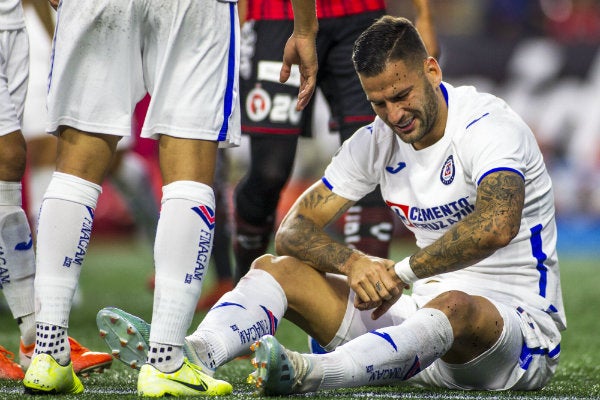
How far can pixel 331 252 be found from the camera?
11.4 ft

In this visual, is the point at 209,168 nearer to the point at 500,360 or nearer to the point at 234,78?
the point at 234,78

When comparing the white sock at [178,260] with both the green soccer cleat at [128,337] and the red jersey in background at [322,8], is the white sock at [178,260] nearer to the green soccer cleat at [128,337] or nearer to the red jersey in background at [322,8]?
the green soccer cleat at [128,337]

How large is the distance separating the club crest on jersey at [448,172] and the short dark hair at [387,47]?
332mm

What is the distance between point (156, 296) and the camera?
3.04 metres

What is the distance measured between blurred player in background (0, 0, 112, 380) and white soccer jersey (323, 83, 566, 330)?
1.24 meters

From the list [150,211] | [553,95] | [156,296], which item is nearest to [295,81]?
[156,296]

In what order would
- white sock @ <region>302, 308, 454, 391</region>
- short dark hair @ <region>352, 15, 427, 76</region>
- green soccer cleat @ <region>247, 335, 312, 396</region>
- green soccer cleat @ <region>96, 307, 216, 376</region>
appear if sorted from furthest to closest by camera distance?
1. short dark hair @ <region>352, 15, 427, 76</region>
2. green soccer cleat @ <region>96, 307, 216, 376</region>
3. white sock @ <region>302, 308, 454, 391</region>
4. green soccer cleat @ <region>247, 335, 312, 396</region>

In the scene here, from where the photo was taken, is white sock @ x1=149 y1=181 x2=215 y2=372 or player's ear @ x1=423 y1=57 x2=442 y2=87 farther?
player's ear @ x1=423 y1=57 x2=442 y2=87

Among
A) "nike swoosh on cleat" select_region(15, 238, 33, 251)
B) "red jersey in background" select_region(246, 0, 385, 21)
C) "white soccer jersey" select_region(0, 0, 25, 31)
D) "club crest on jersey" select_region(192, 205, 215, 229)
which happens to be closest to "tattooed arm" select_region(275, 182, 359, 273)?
"club crest on jersey" select_region(192, 205, 215, 229)

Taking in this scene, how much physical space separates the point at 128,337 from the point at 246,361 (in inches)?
53.6

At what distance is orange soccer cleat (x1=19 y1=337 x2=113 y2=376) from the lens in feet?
12.0

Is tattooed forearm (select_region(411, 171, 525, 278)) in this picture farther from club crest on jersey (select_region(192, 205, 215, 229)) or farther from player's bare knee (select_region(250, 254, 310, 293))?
club crest on jersey (select_region(192, 205, 215, 229))

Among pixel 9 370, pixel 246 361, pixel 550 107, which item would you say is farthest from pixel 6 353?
pixel 550 107

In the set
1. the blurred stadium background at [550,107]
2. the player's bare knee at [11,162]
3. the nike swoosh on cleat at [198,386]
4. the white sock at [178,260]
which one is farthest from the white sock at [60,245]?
the blurred stadium background at [550,107]
